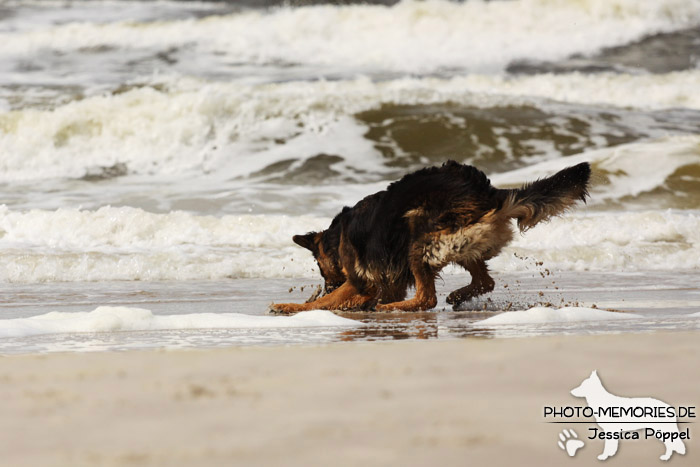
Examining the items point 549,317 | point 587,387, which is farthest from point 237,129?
point 587,387

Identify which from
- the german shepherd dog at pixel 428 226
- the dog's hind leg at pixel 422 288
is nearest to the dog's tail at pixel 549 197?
the german shepherd dog at pixel 428 226

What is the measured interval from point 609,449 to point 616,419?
0.23 m

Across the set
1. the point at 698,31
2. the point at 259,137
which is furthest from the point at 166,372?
the point at 698,31

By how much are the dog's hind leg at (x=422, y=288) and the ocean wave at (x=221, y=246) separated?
290 centimetres

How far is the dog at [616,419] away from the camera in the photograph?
1.78 metres

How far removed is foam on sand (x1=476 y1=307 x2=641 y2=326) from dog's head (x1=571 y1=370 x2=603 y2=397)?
1.91 meters

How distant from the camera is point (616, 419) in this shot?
6.55 feet

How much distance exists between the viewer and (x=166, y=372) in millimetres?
2762

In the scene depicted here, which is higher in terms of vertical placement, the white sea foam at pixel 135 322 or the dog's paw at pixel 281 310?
the white sea foam at pixel 135 322

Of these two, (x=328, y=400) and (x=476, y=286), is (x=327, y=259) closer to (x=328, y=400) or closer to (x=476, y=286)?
(x=476, y=286)

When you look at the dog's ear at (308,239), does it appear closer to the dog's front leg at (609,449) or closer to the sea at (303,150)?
the sea at (303,150)

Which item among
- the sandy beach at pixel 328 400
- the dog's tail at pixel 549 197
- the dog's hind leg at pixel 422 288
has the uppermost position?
the dog's tail at pixel 549 197

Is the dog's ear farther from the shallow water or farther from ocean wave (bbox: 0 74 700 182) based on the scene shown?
ocean wave (bbox: 0 74 700 182)

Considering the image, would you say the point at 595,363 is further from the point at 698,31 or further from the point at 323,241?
the point at 698,31
